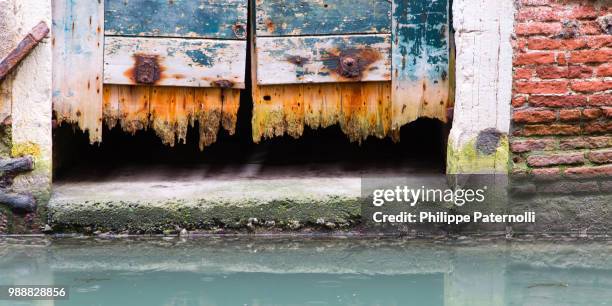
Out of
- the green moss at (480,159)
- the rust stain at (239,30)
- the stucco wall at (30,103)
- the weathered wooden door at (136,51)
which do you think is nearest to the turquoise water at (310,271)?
the stucco wall at (30,103)

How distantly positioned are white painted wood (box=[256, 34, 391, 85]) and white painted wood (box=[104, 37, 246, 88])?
0.44 ft

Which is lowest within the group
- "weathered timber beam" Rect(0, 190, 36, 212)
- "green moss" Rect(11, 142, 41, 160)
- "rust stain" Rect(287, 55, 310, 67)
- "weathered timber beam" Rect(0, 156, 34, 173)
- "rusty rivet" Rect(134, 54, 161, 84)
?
"weathered timber beam" Rect(0, 190, 36, 212)

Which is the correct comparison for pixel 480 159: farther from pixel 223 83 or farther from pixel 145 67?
pixel 145 67

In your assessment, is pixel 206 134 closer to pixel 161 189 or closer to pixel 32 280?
pixel 161 189

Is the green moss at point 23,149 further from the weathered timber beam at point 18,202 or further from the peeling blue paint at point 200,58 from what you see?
the peeling blue paint at point 200,58

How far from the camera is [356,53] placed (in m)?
5.07

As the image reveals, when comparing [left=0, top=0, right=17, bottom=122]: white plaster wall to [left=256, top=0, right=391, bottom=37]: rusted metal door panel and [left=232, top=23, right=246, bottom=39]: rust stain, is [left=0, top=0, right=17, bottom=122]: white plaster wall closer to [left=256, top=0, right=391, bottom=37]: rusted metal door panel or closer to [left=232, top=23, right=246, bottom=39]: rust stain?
[left=232, top=23, right=246, bottom=39]: rust stain

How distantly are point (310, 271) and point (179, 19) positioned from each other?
162 cm

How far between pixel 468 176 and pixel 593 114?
72 cm

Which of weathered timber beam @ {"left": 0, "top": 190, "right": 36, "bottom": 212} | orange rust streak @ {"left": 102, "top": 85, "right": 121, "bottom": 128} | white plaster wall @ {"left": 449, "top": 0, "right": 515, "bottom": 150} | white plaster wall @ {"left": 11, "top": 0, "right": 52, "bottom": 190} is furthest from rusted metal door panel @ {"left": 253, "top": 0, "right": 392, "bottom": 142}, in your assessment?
weathered timber beam @ {"left": 0, "top": 190, "right": 36, "bottom": 212}

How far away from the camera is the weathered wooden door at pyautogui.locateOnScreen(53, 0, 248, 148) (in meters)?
4.99

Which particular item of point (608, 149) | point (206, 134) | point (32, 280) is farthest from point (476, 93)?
point (32, 280)

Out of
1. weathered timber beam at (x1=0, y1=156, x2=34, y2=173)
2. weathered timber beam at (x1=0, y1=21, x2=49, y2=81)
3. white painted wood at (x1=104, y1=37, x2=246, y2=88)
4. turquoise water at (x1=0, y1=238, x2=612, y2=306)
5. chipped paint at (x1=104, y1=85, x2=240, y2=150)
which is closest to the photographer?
turquoise water at (x1=0, y1=238, x2=612, y2=306)

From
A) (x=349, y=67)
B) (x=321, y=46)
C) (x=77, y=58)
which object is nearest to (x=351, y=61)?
(x=349, y=67)
